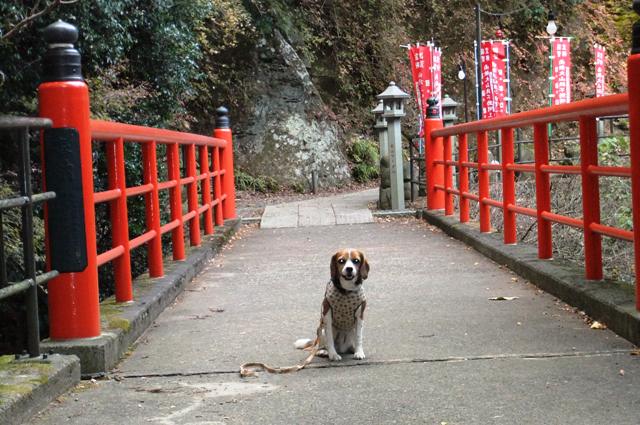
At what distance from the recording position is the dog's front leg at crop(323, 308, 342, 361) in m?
4.55

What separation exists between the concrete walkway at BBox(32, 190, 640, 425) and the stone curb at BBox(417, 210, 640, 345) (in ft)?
0.32

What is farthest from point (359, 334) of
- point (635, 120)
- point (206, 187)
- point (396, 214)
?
point (396, 214)

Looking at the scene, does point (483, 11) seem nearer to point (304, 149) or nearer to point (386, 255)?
point (304, 149)

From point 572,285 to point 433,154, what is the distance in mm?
6904

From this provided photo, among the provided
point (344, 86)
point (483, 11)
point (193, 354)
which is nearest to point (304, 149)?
point (344, 86)

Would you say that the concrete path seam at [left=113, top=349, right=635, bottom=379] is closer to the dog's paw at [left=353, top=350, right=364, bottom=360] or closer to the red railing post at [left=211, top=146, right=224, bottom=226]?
the dog's paw at [left=353, top=350, right=364, bottom=360]

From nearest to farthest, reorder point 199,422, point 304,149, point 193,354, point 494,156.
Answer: point 199,422, point 193,354, point 304,149, point 494,156

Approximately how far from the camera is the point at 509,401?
12.1 ft

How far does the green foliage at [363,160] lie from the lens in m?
24.4

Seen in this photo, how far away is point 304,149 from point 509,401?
1951cm

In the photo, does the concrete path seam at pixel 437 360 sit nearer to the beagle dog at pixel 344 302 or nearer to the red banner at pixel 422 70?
the beagle dog at pixel 344 302

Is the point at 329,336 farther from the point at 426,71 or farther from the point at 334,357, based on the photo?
the point at 426,71

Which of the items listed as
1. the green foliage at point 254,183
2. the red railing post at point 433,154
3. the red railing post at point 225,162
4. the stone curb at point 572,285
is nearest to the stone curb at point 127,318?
the stone curb at point 572,285

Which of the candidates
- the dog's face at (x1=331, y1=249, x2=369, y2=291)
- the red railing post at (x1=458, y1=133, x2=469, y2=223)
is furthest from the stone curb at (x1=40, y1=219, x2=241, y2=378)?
the red railing post at (x1=458, y1=133, x2=469, y2=223)
